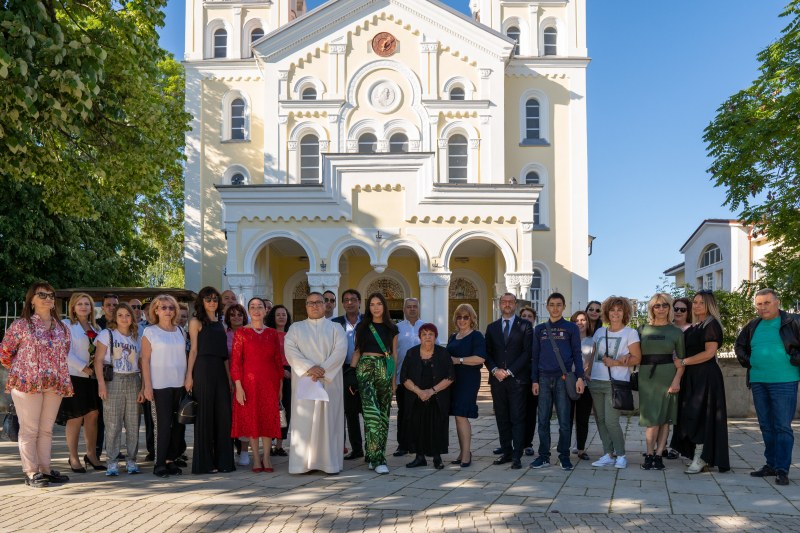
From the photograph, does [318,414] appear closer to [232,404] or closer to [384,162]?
[232,404]

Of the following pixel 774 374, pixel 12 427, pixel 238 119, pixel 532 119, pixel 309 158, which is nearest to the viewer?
pixel 12 427

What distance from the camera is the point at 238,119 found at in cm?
3086

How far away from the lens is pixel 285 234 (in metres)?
24.2

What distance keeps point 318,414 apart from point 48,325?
3.08 metres

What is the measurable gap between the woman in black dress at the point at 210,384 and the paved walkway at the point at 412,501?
0.97ft

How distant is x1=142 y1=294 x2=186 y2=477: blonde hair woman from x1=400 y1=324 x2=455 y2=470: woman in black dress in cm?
266

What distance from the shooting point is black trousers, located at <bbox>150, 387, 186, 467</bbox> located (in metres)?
8.92

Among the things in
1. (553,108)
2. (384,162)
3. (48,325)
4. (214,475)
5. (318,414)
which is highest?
(553,108)

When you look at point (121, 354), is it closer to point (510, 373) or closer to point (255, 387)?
point (255, 387)

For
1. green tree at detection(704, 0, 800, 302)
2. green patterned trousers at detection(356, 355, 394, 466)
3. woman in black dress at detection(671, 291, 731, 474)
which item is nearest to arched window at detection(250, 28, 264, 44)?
green tree at detection(704, 0, 800, 302)

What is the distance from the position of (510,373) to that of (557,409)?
691 mm

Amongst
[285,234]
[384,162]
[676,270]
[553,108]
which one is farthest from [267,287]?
[676,270]

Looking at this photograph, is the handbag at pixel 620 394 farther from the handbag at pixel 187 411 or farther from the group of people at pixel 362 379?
the handbag at pixel 187 411

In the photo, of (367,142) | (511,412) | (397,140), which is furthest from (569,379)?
(367,142)
